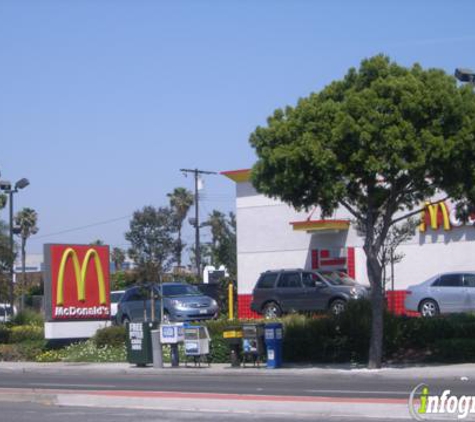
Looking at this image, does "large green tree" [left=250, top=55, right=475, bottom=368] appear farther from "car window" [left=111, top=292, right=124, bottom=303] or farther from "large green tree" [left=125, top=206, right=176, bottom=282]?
"large green tree" [left=125, top=206, right=176, bottom=282]

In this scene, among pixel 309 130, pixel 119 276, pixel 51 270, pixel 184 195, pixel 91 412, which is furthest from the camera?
pixel 184 195

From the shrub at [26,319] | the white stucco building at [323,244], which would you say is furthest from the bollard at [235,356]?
the shrub at [26,319]

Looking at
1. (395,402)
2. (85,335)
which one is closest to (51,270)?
(85,335)

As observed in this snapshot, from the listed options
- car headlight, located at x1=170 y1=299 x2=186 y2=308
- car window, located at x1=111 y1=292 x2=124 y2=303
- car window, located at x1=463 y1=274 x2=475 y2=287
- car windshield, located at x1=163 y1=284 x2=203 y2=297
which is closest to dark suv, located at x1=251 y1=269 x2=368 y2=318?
car windshield, located at x1=163 y1=284 x2=203 y2=297

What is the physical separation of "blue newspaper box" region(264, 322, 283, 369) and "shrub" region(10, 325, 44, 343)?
12.7 metres

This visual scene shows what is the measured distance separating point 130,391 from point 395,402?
22.2 ft

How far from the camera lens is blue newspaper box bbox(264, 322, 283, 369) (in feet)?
90.3

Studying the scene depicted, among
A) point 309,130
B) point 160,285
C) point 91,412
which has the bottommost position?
point 91,412

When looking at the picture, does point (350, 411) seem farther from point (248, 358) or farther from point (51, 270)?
point (51, 270)

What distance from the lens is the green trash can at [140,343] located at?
3011 centimetres

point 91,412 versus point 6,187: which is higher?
point 6,187

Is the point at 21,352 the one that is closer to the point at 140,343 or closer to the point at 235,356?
the point at 140,343

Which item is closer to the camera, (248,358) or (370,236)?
(370,236)

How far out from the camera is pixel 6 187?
42094mm
